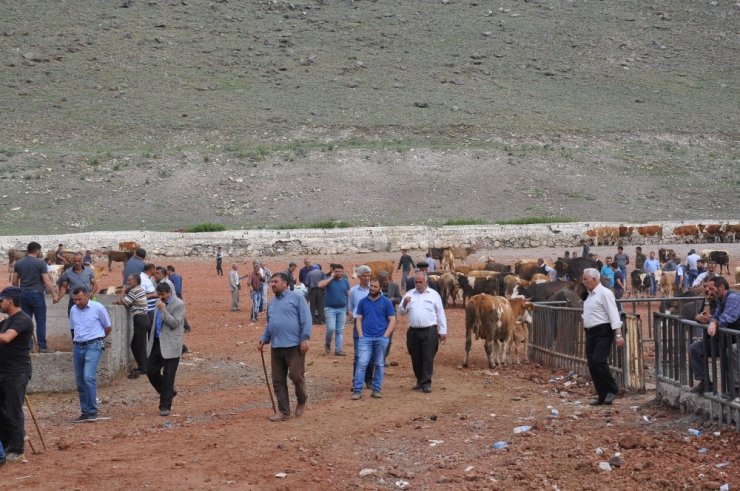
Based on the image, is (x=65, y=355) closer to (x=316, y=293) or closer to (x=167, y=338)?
(x=167, y=338)

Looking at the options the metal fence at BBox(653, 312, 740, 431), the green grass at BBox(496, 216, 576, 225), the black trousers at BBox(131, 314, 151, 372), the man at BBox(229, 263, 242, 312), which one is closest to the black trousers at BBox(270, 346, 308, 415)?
the metal fence at BBox(653, 312, 740, 431)

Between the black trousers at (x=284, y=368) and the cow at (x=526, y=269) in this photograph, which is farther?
the cow at (x=526, y=269)

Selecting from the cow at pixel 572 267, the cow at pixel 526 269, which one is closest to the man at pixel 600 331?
the cow at pixel 572 267

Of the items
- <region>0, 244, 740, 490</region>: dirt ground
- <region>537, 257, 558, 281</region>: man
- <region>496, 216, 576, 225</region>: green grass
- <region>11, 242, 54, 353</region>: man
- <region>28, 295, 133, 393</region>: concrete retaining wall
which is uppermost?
<region>496, 216, 576, 225</region>: green grass

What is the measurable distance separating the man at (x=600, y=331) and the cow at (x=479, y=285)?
13.8 meters

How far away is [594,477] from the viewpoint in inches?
334

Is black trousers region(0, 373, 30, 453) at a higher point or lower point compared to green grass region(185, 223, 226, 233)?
lower

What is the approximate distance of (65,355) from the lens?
14.2 metres

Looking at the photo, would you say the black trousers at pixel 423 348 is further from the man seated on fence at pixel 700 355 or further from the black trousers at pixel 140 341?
the black trousers at pixel 140 341

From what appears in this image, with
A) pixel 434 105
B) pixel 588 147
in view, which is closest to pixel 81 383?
pixel 588 147

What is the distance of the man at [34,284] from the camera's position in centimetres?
1484

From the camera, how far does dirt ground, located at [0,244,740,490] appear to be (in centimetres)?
870

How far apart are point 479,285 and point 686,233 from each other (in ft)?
77.2

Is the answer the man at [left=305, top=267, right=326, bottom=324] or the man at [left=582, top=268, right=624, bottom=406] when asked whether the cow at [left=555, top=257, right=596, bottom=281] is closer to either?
the man at [left=305, top=267, right=326, bottom=324]
